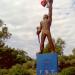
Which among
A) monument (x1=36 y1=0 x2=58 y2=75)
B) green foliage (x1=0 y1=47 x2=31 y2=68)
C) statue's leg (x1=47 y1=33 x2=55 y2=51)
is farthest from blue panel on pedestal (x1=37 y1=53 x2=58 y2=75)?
green foliage (x1=0 y1=47 x2=31 y2=68)

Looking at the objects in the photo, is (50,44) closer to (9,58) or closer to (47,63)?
(47,63)

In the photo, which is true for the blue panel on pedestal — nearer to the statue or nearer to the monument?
the monument

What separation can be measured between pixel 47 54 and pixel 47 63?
0.35m

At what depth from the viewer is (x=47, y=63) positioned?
40.8 feet

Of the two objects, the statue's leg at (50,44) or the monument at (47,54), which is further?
the statue's leg at (50,44)

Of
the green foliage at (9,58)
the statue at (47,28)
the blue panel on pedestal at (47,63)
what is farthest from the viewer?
the green foliage at (9,58)

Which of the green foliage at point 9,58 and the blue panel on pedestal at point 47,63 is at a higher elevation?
the green foliage at point 9,58

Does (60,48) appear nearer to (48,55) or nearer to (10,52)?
(10,52)

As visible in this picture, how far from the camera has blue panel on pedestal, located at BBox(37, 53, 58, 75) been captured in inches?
475

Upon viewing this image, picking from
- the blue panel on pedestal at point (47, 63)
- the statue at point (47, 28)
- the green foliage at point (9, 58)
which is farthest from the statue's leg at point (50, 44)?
the green foliage at point (9, 58)

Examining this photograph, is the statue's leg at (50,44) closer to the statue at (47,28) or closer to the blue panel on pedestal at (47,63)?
the statue at (47,28)

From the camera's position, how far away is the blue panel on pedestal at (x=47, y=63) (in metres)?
12.1

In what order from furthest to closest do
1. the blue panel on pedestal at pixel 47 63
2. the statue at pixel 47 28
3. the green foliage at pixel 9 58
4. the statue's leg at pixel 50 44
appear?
the green foliage at pixel 9 58, the statue's leg at pixel 50 44, the statue at pixel 47 28, the blue panel on pedestal at pixel 47 63

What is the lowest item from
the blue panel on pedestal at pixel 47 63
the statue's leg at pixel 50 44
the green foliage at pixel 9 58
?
the blue panel on pedestal at pixel 47 63
